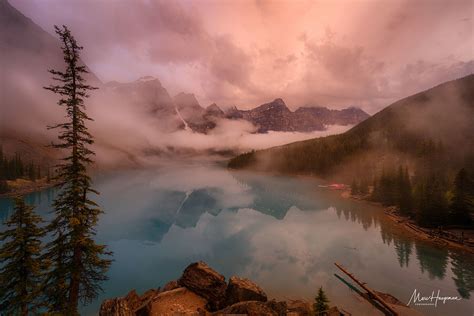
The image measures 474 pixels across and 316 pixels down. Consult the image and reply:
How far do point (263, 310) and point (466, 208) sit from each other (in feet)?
209

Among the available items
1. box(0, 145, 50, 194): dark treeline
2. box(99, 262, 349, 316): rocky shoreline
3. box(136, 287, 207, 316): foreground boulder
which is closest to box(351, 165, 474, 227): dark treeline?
box(99, 262, 349, 316): rocky shoreline

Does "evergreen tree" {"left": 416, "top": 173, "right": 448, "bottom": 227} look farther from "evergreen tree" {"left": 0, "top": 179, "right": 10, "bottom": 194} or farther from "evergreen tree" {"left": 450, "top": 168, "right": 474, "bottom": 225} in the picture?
"evergreen tree" {"left": 0, "top": 179, "right": 10, "bottom": 194}

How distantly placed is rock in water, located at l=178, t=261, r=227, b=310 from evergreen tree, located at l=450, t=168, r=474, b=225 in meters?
61.9

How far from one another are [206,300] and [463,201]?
6526 centimetres

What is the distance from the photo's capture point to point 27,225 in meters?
15.6

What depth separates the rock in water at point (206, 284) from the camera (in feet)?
76.8

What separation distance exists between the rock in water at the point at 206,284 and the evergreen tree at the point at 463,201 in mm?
61913

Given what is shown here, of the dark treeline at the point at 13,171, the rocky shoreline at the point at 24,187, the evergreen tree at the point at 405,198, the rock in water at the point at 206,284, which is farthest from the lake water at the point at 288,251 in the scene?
the dark treeline at the point at 13,171

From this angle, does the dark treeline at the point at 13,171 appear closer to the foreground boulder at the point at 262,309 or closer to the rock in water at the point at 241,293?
the rock in water at the point at 241,293

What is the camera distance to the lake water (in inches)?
1462

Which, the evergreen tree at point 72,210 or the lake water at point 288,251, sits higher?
the evergreen tree at point 72,210

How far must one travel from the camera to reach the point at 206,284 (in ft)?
80.6

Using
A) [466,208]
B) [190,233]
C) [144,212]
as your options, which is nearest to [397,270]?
[466,208]

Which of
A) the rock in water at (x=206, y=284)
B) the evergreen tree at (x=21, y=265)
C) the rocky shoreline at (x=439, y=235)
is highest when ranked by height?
the evergreen tree at (x=21, y=265)
